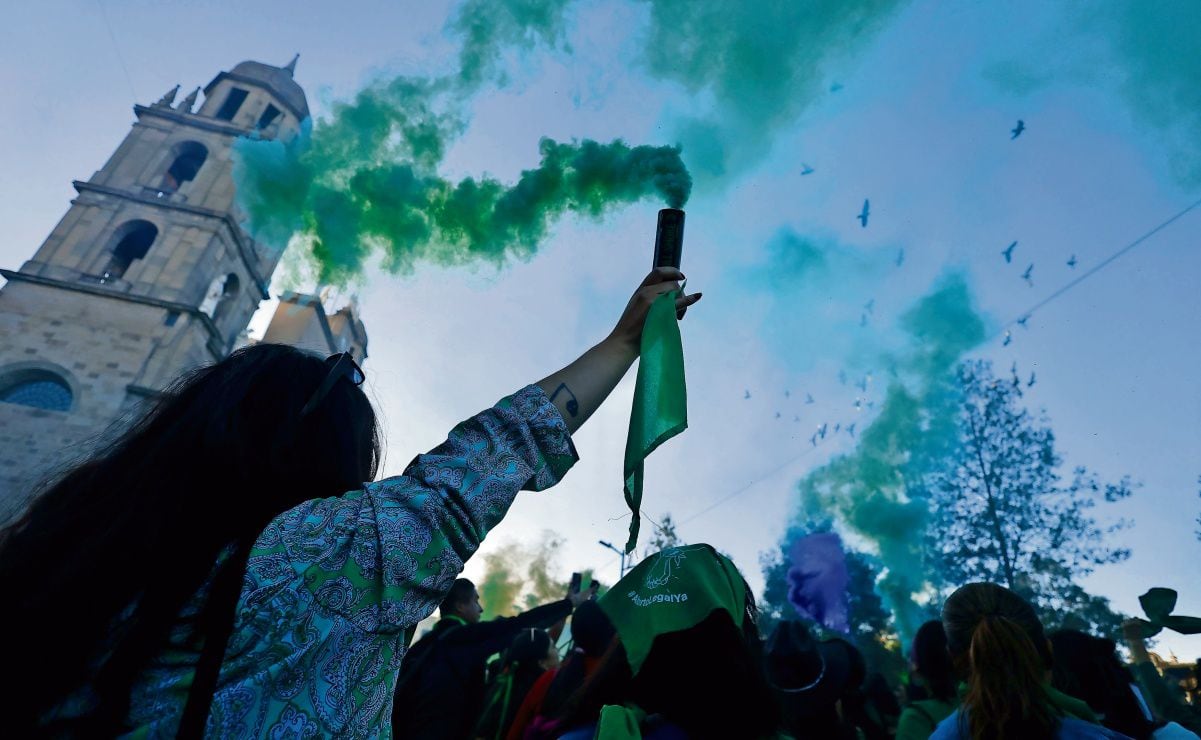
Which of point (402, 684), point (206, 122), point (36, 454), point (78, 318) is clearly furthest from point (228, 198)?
point (402, 684)

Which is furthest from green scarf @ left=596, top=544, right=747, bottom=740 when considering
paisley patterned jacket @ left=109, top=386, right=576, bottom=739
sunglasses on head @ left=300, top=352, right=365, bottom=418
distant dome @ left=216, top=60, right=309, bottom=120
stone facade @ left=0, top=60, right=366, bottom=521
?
distant dome @ left=216, top=60, right=309, bottom=120

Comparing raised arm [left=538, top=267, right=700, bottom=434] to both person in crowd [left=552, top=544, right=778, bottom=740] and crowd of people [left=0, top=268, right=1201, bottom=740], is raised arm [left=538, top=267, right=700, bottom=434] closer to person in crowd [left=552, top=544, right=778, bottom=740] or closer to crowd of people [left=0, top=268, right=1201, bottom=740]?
crowd of people [left=0, top=268, right=1201, bottom=740]

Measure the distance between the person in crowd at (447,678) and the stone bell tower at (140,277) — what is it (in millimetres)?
18286

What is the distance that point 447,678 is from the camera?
4.24 meters

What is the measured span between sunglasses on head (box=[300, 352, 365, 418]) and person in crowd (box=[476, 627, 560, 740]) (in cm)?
359

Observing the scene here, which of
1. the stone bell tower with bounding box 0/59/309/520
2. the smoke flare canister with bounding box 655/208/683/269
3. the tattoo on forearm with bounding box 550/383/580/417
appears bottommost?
the tattoo on forearm with bounding box 550/383/580/417

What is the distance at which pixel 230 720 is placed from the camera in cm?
91

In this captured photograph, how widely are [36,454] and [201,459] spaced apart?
82.3ft

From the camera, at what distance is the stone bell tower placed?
20.7 meters

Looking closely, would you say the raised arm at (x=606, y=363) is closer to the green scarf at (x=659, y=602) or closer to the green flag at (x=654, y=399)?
the green flag at (x=654, y=399)

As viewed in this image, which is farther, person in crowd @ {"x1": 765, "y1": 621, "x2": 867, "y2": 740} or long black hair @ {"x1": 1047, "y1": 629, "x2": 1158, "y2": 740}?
person in crowd @ {"x1": 765, "y1": 621, "x2": 867, "y2": 740}

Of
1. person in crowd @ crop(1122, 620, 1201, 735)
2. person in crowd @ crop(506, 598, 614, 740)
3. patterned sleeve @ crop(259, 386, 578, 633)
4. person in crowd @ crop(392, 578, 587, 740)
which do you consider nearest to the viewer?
patterned sleeve @ crop(259, 386, 578, 633)

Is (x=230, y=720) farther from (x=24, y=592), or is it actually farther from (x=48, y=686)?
(x=24, y=592)

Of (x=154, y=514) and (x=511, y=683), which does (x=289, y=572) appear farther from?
(x=511, y=683)
